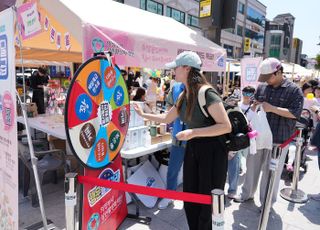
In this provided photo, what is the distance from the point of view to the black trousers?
6.65 ft

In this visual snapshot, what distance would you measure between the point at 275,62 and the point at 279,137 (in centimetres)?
86

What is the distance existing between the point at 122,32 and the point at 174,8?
25930mm

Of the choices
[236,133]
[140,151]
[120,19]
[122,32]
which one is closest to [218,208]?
[236,133]

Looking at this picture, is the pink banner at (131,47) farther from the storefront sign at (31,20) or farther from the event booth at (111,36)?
the storefront sign at (31,20)

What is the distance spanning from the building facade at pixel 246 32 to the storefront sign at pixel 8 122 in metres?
36.0

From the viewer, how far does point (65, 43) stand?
4594 mm

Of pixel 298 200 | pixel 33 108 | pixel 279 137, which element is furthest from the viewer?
pixel 33 108

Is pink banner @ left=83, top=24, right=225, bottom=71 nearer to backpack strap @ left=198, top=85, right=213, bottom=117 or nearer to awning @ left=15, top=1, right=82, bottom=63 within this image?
awning @ left=15, top=1, right=82, bottom=63

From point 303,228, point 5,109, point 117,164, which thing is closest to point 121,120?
point 117,164

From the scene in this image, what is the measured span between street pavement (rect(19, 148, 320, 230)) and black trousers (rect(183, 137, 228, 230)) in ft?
3.10

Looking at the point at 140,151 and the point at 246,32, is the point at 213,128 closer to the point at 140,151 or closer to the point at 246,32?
the point at 140,151

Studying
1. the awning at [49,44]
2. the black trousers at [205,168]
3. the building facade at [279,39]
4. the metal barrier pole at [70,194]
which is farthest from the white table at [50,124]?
the building facade at [279,39]

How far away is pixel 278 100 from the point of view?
2.86 m

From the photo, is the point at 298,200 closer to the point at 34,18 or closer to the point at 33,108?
the point at 34,18
